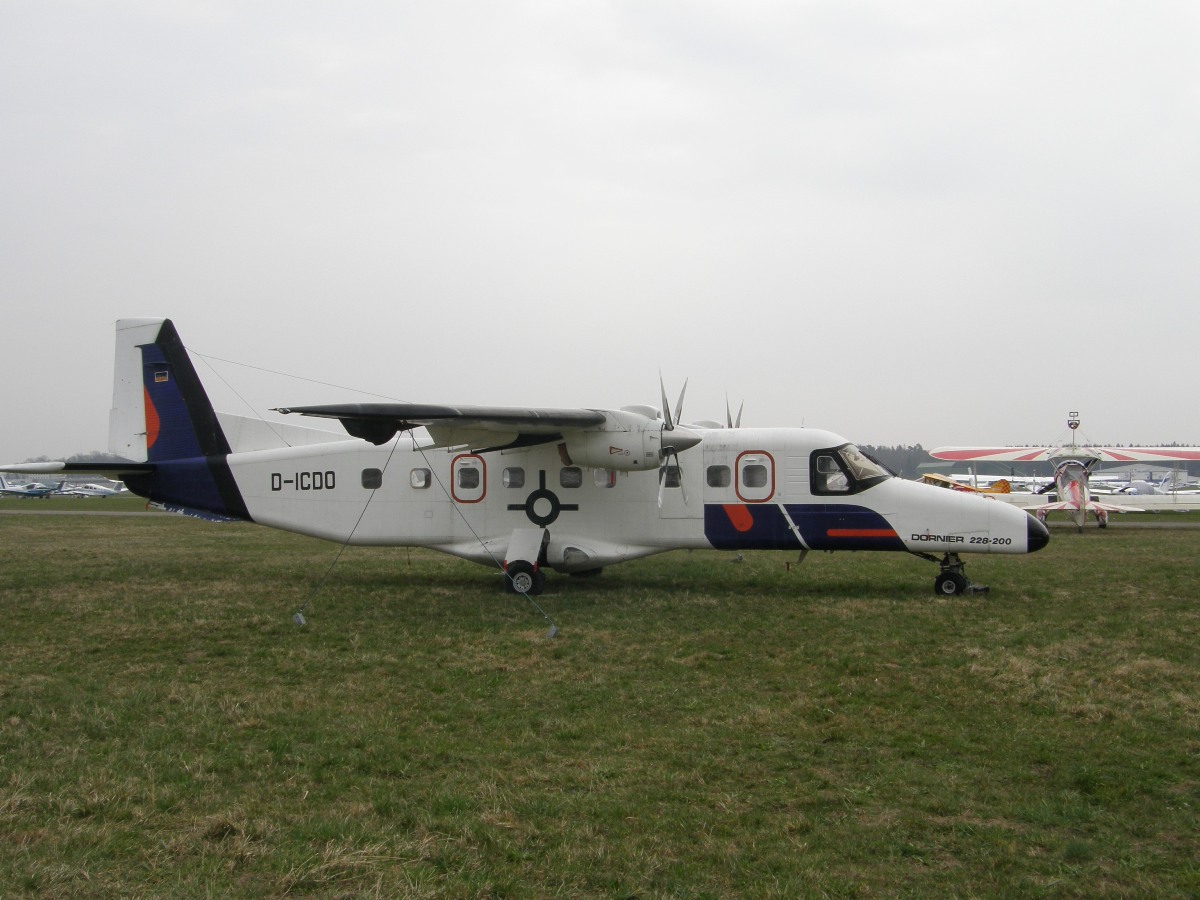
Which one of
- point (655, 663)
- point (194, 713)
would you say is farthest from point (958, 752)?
point (194, 713)

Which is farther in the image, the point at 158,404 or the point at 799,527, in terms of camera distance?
the point at 158,404

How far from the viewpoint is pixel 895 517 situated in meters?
13.5

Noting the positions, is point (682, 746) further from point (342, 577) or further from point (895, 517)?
point (342, 577)

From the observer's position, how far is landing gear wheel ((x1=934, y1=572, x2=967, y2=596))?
13.5 metres

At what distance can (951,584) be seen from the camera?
532 inches

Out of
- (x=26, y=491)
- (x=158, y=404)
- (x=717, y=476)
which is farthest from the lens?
(x=26, y=491)

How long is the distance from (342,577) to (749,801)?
12006mm

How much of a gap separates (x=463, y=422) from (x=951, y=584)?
7.68m

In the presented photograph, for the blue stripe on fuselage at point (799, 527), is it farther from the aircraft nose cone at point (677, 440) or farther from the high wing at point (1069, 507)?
the high wing at point (1069, 507)

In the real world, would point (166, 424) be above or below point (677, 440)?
above

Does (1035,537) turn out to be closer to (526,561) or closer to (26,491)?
(526,561)

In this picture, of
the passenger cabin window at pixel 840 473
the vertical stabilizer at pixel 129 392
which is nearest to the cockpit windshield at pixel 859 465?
the passenger cabin window at pixel 840 473

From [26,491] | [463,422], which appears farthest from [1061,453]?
[26,491]

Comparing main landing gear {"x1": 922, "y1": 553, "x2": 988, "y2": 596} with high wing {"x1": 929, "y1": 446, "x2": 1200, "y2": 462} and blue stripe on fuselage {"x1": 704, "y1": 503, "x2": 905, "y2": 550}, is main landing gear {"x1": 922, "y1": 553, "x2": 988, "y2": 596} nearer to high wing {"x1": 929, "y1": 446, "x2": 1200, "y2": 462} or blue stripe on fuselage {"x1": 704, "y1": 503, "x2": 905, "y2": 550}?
blue stripe on fuselage {"x1": 704, "y1": 503, "x2": 905, "y2": 550}
